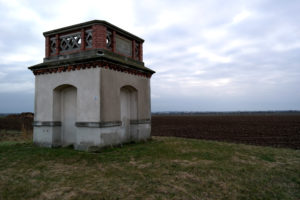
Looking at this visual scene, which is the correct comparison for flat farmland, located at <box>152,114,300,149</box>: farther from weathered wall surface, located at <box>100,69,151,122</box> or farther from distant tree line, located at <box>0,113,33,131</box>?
distant tree line, located at <box>0,113,33,131</box>

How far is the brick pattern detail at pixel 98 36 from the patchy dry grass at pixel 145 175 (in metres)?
4.76

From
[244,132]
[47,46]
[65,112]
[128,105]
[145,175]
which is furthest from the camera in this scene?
[244,132]

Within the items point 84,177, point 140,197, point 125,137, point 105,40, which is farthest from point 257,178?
point 105,40

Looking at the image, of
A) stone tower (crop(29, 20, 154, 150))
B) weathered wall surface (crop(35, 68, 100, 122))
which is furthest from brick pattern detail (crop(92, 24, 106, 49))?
weathered wall surface (crop(35, 68, 100, 122))

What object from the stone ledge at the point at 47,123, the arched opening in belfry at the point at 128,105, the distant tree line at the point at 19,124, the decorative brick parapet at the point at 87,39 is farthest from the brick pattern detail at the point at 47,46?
the distant tree line at the point at 19,124

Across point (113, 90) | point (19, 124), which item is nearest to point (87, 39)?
point (113, 90)

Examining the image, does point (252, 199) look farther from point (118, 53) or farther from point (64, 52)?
point (64, 52)

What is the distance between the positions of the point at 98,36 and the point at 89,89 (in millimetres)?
2449

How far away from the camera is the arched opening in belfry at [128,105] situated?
35.8ft

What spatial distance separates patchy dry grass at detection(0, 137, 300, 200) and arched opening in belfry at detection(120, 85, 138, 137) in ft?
8.23

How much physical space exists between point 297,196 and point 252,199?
133cm

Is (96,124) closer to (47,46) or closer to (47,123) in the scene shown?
(47,123)

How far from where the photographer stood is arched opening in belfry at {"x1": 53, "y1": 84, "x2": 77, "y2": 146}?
991cm

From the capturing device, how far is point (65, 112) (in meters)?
10.2
